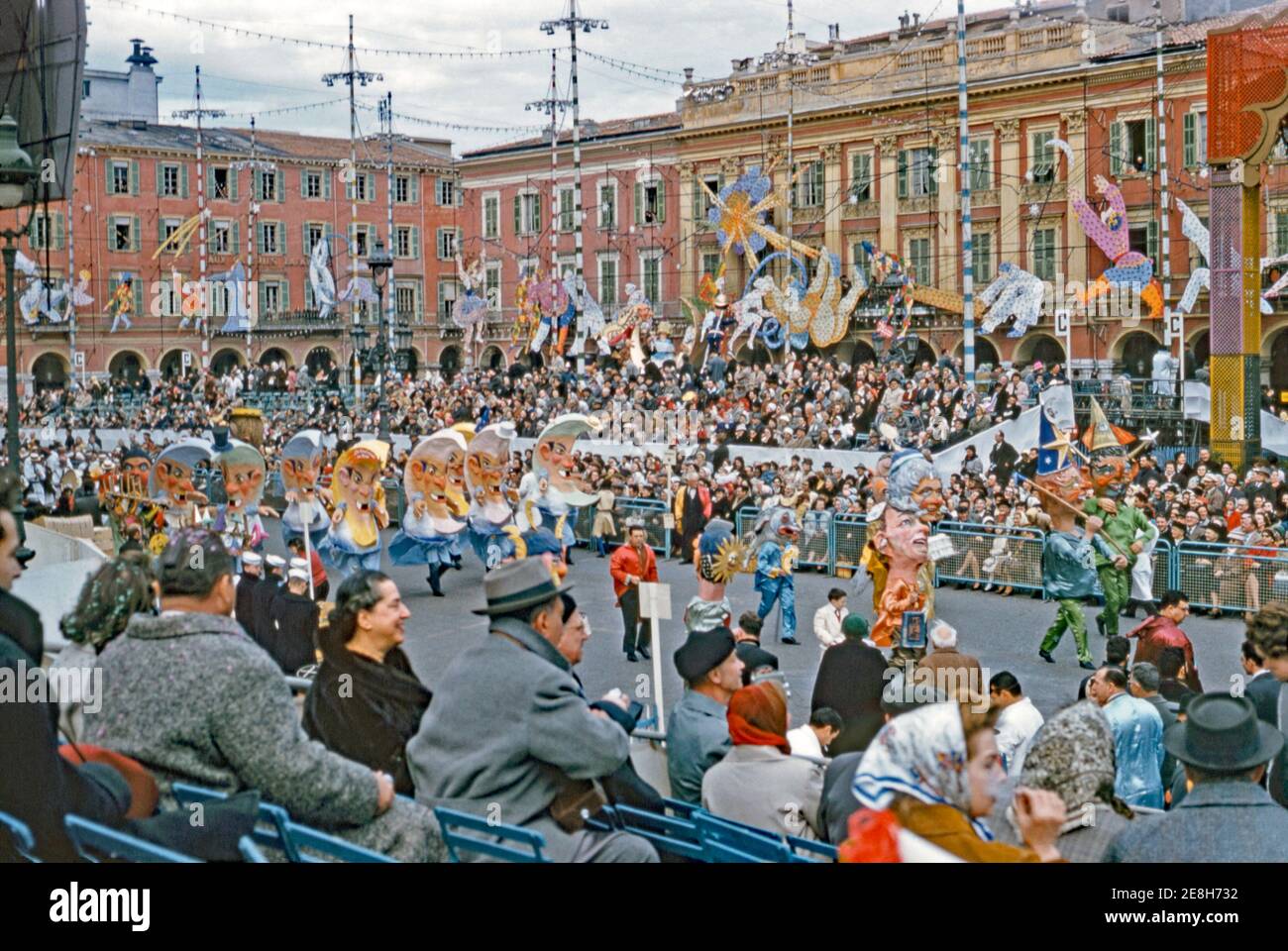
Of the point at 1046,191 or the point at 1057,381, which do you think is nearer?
the point at 1057,381

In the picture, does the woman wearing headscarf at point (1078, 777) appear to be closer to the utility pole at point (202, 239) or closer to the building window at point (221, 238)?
the utility pole at point (202, 239)

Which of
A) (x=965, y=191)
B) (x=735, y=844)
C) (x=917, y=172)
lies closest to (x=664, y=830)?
(x=735, y=844)

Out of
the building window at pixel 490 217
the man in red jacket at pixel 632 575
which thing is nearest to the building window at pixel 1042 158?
the building window at pixel 490 217

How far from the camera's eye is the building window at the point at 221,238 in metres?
14.2

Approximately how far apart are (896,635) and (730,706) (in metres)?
5.81

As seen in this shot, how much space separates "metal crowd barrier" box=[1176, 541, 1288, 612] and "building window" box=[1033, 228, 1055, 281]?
8.61m

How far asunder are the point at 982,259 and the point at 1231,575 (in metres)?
9.24

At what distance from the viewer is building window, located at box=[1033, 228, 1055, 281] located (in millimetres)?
22344

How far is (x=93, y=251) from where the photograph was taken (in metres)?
14.1

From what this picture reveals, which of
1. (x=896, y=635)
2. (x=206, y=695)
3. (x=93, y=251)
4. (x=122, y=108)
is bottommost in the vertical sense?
(x=896, y=635)

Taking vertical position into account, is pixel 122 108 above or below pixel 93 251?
above

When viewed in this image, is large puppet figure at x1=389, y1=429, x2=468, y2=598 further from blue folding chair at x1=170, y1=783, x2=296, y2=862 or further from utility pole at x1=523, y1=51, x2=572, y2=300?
blue folding chair at x1=170, y1=783, x2=296, y2=862

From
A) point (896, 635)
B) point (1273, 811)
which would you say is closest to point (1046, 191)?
point (896, 635)
